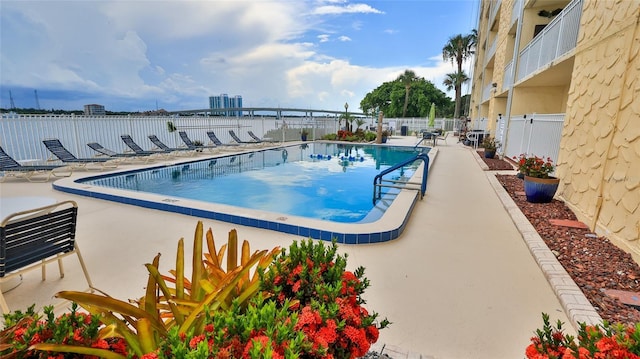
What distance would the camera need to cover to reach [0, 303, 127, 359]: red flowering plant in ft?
3.56

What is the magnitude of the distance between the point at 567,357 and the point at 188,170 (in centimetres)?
1020

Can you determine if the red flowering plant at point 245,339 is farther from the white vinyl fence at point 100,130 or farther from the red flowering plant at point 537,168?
the white vinyl fence at point 100,130

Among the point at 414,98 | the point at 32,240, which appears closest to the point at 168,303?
the point at 32,240

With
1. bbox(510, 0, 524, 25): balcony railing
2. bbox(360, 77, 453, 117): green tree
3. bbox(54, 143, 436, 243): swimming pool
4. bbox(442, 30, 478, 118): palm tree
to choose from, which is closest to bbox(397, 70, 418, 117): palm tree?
bbox(360, 77, 453, 117): green tree

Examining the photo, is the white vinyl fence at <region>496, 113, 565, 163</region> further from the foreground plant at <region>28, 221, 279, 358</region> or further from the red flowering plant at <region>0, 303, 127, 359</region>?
the red flowering plant at <region>0, 303, 127, 359</region>

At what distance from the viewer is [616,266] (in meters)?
3.07

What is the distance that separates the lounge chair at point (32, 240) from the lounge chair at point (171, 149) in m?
9.53

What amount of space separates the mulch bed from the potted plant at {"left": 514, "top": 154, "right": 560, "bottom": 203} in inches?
Answer: 14.5

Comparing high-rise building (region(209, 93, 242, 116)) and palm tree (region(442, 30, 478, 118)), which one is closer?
palm tree (region(442, 30, 478, 118))

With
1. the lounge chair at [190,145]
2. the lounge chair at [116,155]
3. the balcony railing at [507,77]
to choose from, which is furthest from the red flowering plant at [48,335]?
the balcony railing at [507,77]

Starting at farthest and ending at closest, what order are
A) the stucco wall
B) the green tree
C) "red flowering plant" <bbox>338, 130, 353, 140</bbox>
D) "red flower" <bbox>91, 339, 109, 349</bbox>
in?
the green tree < "red flowering plant" <bbox>338, 130, 353, 140</bbox> < the stucco wall < "red flower" <bbox>91, 339, 109, 349</bbox>

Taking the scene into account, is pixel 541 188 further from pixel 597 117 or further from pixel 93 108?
pixel 93 108

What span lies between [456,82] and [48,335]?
4151 centimetres

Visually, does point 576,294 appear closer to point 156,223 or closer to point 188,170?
point 156,223
